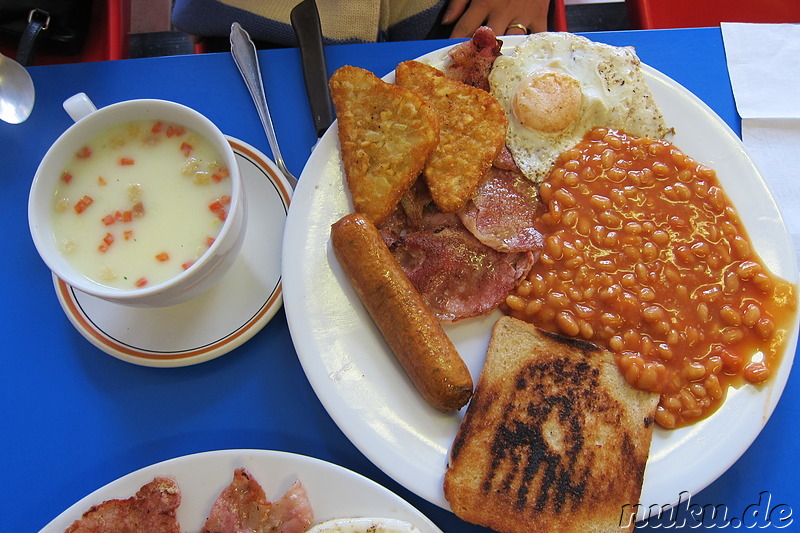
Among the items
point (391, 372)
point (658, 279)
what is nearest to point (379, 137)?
point (391, 372)

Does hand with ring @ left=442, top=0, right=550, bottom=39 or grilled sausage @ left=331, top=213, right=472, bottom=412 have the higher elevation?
hand with ring @ left=442, top=0, right=550, bottom=39

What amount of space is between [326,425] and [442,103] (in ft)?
4.29

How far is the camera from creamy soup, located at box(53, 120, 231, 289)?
173 centimetres

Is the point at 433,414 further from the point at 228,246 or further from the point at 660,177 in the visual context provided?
the point at 660,177

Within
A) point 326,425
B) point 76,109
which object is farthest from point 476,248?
point 76,109

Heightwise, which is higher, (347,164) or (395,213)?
(347,164)

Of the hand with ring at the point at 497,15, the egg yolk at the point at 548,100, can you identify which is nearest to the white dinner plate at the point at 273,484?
the egg yolk at the point at 548,100

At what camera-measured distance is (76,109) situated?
1.85 m

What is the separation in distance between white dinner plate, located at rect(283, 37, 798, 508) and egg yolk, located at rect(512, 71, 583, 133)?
0.73 metres

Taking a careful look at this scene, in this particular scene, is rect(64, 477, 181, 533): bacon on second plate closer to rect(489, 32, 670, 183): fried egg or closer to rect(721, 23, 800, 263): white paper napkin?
rect(489, 32, 670, 183): fried egg

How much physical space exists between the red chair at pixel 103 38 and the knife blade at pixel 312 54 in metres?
1.06

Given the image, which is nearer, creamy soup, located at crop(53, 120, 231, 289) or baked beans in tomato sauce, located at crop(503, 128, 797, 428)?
creamy soup, located at crop(53, 120, 231, 289)

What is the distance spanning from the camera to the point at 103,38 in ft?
9.76

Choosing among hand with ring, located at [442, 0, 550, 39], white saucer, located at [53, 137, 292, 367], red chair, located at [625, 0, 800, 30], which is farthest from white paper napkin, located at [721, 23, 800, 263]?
white saucer, located at [53, 137, 292, 367]
